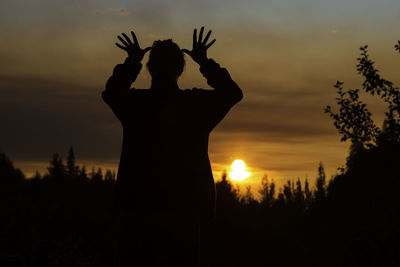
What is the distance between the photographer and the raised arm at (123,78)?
421 cm

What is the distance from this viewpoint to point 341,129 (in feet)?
50.4

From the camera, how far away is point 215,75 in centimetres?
433

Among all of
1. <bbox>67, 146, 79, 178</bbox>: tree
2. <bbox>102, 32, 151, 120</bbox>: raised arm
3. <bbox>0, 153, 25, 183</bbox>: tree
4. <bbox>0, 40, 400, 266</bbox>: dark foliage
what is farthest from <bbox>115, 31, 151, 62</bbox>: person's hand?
<bbox>67, 146, 79, 178</bbox>: tree

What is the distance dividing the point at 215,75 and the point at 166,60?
418 millimetres

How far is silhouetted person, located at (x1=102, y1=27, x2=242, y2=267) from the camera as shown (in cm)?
401

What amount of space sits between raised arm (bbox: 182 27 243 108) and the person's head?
106 mm

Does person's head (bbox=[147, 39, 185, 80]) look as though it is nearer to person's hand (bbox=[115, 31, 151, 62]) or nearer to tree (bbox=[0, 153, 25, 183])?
person's hand (bbox=[115, 31, 151, 62])

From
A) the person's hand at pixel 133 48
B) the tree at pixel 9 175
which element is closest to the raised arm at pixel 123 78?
the person's hand at pixel 133 48

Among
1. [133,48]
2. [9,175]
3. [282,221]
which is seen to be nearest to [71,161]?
[9,175]

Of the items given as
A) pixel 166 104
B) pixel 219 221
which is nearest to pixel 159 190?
pixel 166 104

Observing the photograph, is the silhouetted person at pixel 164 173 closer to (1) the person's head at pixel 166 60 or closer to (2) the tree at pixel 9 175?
(1) the person's head at pixel 166 60

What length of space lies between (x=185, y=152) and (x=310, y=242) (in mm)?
19412

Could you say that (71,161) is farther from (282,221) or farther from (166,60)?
(166,60)

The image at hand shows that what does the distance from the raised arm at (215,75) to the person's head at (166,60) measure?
11cm
